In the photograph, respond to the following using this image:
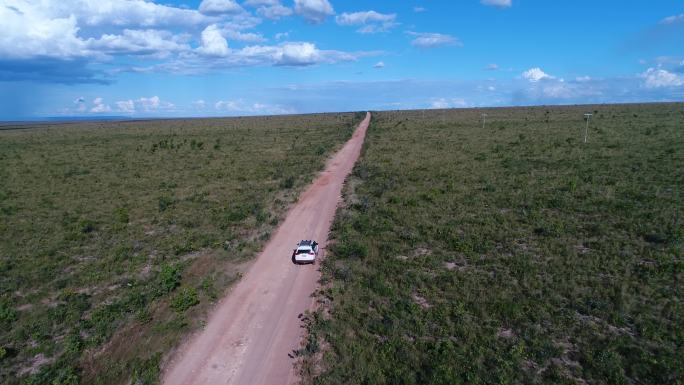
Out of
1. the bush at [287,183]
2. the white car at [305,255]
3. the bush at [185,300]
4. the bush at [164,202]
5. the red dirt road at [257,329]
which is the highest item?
the bush at [287,183]

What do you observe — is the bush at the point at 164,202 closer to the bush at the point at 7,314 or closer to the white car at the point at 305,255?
the bush at the point at 7,314

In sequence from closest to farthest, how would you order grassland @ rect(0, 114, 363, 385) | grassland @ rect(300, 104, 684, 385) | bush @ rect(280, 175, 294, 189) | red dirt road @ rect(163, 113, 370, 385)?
1. grassland @ rect(300, 104, 684, 385)
2. red dirt road @ rect(163, 113, 370, 385)
3. grassland @ rect(0, 114, 363, 385)
4. bush @ rect(280, 175, 294, 189)

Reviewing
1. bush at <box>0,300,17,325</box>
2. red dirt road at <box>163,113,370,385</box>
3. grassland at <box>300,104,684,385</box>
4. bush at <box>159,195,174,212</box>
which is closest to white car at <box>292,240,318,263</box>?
red dirt road at <box>163,113,370,385</box>

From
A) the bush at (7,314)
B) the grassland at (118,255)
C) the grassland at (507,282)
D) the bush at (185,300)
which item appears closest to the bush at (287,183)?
the grassland at (118,255)

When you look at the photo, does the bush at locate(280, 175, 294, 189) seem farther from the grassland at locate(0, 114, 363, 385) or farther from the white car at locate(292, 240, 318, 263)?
the white car at locate(292, 240, 318, 263)

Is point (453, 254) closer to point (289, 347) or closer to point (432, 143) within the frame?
point (289, 347)

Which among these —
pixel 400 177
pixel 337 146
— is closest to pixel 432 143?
pixel 337 146

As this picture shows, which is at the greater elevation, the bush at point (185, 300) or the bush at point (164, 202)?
the bush at point (164, 202)
